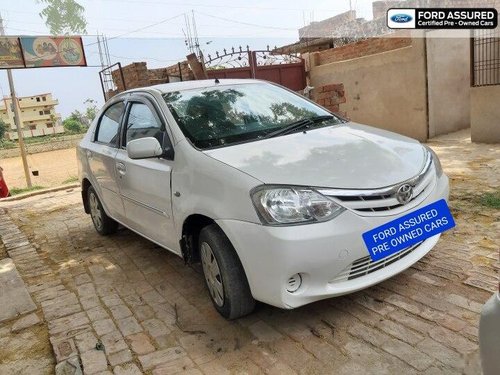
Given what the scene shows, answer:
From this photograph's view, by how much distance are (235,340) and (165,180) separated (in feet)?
4.01

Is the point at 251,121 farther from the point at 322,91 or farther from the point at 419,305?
the point at 322,91

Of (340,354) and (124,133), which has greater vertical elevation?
(124,133)

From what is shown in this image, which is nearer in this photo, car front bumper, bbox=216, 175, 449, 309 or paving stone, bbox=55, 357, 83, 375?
car front bumper, bbox=216, 175, 449, 309

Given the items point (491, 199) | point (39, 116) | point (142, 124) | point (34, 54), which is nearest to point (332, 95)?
point (491, 199)

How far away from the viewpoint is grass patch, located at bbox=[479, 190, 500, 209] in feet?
13.8

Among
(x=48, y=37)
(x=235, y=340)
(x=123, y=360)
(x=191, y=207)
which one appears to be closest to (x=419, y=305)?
(x=235, y=340)

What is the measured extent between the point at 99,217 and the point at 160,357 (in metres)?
2.85

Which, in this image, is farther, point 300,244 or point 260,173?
point 260,173

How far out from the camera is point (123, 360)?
8.50ft

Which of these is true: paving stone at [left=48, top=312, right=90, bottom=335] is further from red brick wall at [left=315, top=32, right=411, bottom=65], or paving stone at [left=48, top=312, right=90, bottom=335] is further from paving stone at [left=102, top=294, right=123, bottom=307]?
red brick wall at [left=315, top=32, right=411, bottom=65]

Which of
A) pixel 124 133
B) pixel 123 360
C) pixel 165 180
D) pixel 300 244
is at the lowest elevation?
pixel 123 360

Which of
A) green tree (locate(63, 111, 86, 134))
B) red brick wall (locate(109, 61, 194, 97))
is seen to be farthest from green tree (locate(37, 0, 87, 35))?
green tree (locate(63, 111, 86, 134))

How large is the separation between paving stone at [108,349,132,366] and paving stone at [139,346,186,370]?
88mm

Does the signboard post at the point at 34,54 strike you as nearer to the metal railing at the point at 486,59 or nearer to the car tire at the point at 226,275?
the metal railing at the point at 486,59
